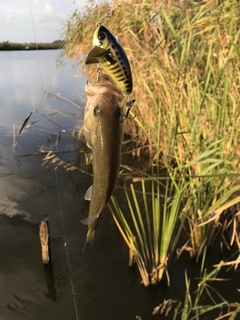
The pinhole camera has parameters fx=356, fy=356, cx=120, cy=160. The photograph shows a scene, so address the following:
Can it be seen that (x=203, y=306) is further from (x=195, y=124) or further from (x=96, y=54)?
(x=96, y=54)

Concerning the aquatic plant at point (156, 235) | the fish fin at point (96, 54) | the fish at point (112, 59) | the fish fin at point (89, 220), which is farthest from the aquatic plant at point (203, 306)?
the fish fin at point (96, 54)

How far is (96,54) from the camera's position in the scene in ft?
3.21

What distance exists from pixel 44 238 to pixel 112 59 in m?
3.28

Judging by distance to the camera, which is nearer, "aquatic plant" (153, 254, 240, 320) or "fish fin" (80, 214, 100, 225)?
"fish fin" (80, 214, 100, 225)

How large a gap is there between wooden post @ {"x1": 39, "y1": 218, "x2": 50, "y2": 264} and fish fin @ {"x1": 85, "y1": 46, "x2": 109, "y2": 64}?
10.3ft

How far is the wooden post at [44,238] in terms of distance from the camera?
3918 mm

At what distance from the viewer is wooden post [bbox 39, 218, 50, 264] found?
3918 millimetres

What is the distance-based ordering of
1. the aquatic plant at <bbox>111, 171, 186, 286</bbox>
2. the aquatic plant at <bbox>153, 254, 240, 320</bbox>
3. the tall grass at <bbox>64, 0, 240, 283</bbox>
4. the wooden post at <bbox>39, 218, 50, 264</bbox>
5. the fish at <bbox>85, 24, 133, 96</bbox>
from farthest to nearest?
the wooden post at <bbox>39, 218, 50, 264</bbox>, the aquatic plant at <bbox>111, 171, 186, 286</bbox>, the tall grass at <bbox>64, 0, 240, 283</bbox>, the aquatic plant at <bbox>153, 254, 240, 320</bbox>, the fish at <bbox>85, 24, 133, 96</bbox>

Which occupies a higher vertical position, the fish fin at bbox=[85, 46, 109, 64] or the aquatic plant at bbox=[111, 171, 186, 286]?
the fish fin at bbox=[85, 46, 109, 64]

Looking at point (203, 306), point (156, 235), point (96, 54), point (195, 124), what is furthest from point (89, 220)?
point (156, 235)

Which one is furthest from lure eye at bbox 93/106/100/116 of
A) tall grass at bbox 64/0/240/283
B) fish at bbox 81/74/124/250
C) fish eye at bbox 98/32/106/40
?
tall grass at bbox 64/0/240/283

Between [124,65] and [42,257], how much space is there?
3702 mm

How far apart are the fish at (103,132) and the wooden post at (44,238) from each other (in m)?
3.00

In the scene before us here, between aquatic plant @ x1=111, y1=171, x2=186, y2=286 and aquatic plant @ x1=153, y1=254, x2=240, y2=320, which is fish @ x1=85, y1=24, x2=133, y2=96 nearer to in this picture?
aquatic plant @ x1=153, y1=254, x2=240, y2=320
